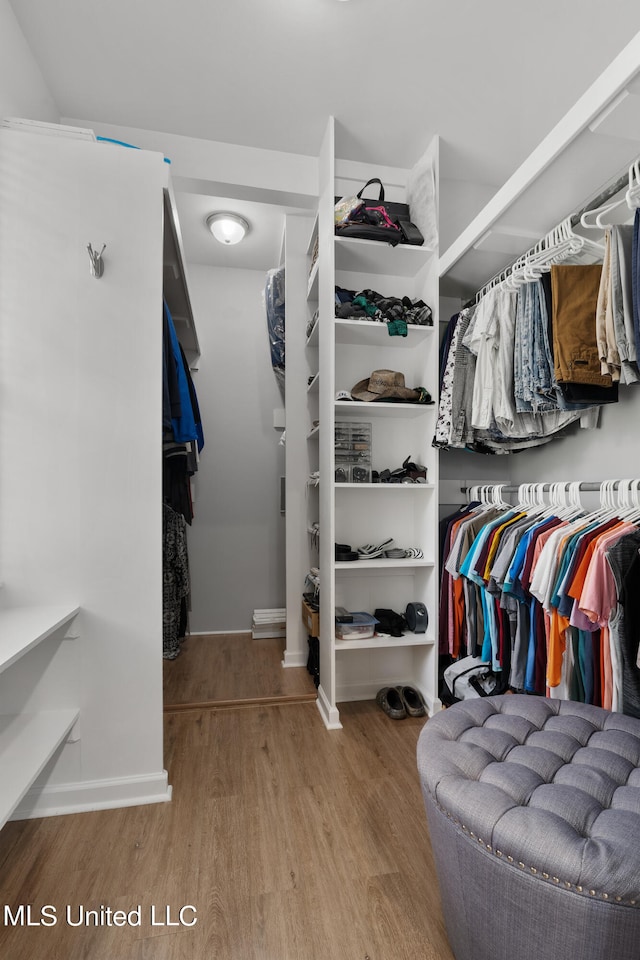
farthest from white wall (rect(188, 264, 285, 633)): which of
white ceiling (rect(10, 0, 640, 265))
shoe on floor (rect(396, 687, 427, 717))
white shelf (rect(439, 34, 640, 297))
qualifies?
white shelf (rect(439, 34, 640, 297))

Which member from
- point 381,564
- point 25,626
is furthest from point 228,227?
point 25,626

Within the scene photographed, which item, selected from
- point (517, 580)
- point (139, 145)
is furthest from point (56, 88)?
point (517, 580)

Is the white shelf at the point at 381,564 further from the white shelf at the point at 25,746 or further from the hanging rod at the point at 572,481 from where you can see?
the white shelf at the point at 25,746

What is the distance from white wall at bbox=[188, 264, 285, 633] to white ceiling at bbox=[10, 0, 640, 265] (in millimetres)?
1509

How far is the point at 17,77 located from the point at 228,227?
1.49m

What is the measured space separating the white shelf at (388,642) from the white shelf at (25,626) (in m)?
1.19

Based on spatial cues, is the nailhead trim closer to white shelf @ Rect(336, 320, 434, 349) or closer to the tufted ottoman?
the tufted ottoman

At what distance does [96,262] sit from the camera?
5.52 ft

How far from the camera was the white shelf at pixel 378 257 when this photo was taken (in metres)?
2.33

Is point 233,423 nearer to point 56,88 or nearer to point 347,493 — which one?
point 347,493

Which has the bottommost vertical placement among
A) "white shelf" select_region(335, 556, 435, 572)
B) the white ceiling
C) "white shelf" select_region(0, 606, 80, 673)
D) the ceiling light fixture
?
"white shelf" select_region(0, 606, 80, 673)

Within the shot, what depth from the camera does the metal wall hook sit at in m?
1.68

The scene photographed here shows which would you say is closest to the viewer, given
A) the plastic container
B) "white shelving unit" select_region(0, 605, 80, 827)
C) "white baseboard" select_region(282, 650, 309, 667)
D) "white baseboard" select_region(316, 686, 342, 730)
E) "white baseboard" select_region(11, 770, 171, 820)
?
"white shelving unit" select_region(0, 605, 80, 827)

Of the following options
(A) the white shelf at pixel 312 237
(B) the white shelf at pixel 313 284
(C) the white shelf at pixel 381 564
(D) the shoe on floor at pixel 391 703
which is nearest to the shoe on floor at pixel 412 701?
(D) the shoe on floor at pixel 391 703
